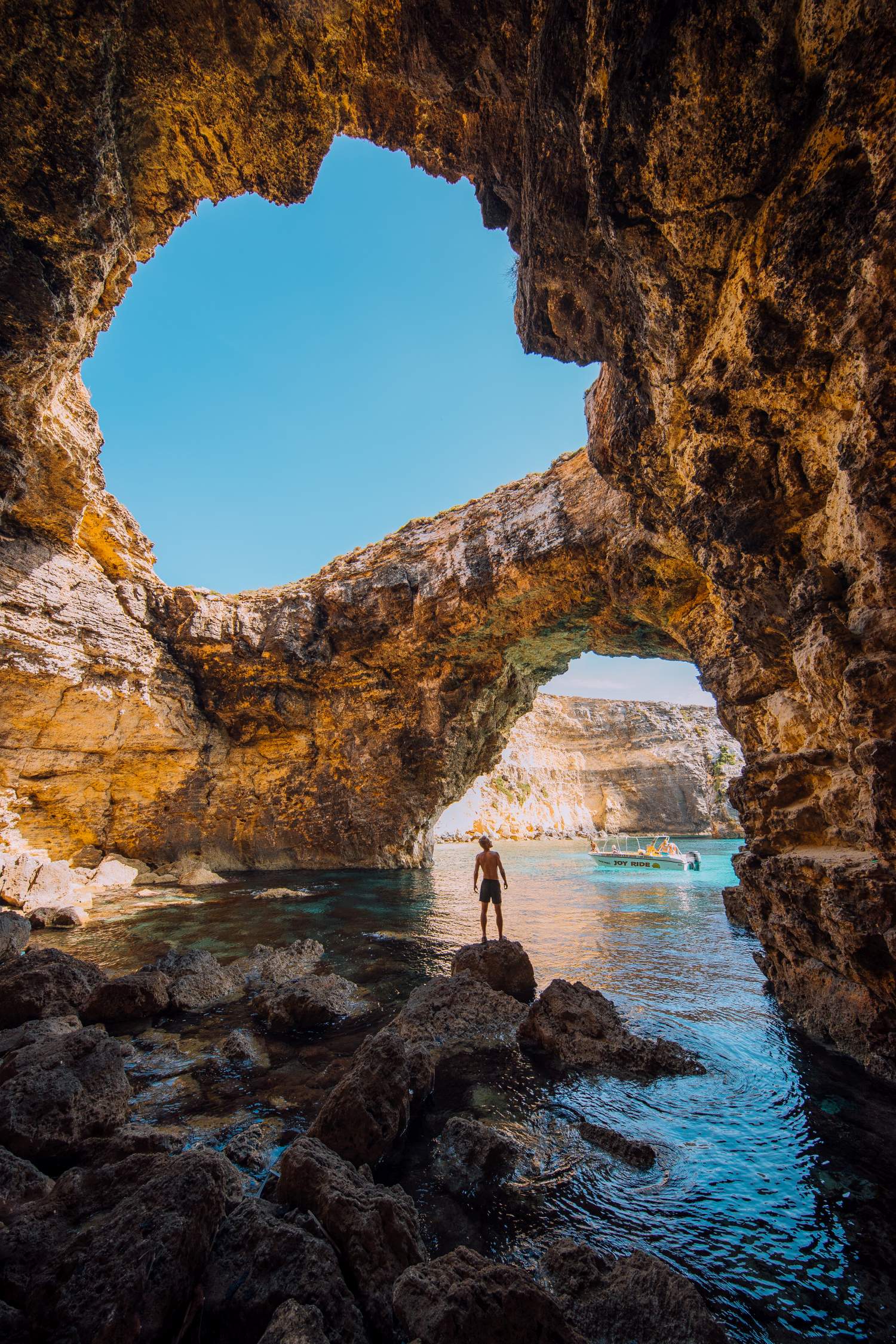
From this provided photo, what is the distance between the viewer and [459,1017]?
536cm

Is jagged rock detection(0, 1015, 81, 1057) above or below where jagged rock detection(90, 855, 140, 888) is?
above

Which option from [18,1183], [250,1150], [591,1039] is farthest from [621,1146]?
[18,1183]

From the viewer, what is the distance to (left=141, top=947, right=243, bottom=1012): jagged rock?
241 inches

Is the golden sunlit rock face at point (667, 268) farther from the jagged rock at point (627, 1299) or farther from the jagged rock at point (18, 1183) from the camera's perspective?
the jagged rock at point (18, 1183)

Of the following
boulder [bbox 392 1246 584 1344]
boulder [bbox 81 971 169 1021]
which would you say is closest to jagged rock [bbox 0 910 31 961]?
boulder [bbox 81 971 169 1021]

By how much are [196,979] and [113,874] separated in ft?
44.4

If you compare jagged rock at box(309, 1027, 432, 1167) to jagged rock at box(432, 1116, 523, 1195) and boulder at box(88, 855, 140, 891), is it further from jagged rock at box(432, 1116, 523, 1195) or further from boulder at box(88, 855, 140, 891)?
boulder at box(88, 855, 140, 891)

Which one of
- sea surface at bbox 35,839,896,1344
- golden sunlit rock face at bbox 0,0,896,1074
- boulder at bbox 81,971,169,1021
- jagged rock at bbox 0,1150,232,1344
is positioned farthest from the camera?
boulder at bbox 81,971,169,1021

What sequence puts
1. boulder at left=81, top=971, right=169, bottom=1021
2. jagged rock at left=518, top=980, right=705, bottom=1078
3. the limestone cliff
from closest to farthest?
1. jagged rock at left=518, top=980, right=705, bottom=1078
2. boulder at left=81, top=971, right=169, bottom=1021
3. the limestone cliff

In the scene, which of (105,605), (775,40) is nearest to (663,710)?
(105,605)

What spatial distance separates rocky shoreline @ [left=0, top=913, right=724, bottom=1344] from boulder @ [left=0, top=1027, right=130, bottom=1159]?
0.01m

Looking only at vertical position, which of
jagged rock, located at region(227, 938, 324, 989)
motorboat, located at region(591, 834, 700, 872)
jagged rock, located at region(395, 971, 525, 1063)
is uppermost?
jagged rock, located at region(395, 971, 525, 1063)

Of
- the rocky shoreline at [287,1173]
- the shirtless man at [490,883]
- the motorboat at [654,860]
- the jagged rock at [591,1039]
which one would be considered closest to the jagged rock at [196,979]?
the rocky shoreline at [287,1173]

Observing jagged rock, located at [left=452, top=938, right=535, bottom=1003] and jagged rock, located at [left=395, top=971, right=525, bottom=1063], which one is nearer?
jagged rock, located at [left=395, top=971, right=525, bottom=1063]
